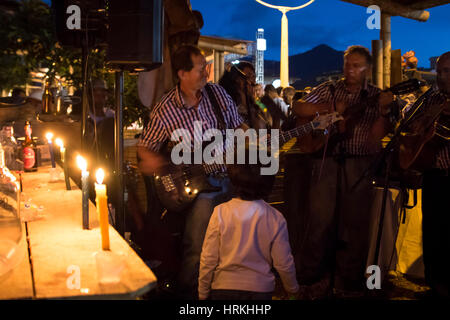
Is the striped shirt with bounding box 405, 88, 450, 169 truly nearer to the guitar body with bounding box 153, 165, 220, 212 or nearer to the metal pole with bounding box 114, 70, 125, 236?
the guitar body with bounding box 153, 165, 220, 212

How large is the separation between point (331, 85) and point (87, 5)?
2101 millimetres

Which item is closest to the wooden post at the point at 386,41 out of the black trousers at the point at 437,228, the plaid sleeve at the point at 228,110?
the black trousers at the point at 437,228

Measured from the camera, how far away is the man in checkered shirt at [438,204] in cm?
327

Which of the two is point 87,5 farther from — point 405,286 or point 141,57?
point 405,286

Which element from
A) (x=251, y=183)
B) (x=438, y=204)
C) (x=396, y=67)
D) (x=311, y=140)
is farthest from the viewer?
(x=396, y=67)

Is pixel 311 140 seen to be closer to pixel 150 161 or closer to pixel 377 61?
pixel 150 161

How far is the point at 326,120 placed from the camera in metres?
3.63

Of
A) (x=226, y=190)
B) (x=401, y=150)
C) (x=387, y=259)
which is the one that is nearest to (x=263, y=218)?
(x=226, y=190)

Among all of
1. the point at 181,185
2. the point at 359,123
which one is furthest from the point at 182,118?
the point at 359,123

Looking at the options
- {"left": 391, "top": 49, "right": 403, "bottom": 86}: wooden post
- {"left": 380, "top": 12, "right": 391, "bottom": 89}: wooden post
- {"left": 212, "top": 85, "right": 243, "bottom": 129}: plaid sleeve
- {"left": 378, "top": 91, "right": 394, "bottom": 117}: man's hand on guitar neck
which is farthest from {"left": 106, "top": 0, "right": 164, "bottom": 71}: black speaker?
{"left": 380, "top": 12, "right": 391, "bottom": 89}: wooden post

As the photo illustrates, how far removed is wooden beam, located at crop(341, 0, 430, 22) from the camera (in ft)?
18.9

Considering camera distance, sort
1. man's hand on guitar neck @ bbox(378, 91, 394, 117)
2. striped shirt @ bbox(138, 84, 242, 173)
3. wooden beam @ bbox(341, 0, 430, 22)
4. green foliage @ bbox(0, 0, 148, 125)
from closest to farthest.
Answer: striped shirt @ bbox(138, 84, 242, 173), man's hand on guitar neck @ bbox(378, 91, 394, 117), green foliage @ bbox(0, 0, 148, 125), wooden beam @ bbox(341, 0, 430, 22)

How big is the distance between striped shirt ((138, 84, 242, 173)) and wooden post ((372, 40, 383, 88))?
147 inches

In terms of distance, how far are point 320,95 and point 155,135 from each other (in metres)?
1.53
